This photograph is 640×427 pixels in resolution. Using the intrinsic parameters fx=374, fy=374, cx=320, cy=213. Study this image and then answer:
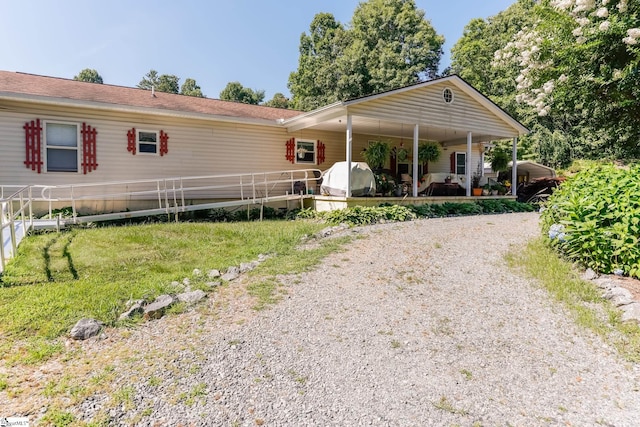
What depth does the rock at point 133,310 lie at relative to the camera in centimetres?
372

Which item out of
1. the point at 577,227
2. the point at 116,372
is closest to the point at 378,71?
Answer: the point at 577,227

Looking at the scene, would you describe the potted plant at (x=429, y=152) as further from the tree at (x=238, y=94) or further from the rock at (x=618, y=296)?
the tree at (x=238, y=94)

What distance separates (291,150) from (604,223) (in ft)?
31.5

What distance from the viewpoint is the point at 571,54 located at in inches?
322

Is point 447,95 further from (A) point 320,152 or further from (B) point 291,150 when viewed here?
(B) point 291,150

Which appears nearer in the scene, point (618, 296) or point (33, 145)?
point (618, 296)

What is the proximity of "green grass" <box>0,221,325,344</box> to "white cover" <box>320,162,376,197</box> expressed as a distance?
2.68m

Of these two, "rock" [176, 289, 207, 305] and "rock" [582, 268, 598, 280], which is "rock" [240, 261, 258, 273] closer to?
"rock" [176, 289, 207, 305]

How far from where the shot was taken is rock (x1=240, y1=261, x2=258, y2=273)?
5177 mm

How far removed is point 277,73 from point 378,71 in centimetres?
1331

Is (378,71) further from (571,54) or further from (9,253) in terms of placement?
(9,253)

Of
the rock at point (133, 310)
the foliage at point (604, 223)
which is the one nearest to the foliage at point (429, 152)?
the foliage at point (604, 223)

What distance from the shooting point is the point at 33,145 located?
9.23 metres

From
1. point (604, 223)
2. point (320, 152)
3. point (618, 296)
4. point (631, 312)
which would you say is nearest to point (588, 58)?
point (604, 223)
